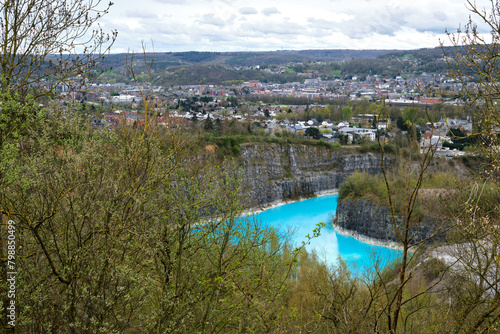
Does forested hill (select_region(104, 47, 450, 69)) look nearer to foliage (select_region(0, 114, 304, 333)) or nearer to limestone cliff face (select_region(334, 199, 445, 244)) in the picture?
limestone cliff face (select_region(334, 199, 445, 244))

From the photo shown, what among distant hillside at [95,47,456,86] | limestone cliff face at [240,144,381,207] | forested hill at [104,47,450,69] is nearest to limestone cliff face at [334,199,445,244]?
limestone cliff face at [240,144,381,207]

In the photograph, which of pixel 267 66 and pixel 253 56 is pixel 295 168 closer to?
pixel 267 66

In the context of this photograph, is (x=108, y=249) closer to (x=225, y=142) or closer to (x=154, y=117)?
(x=154, y=117)

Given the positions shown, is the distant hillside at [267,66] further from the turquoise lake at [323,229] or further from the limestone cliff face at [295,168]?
the turquoise lake at [323,229]

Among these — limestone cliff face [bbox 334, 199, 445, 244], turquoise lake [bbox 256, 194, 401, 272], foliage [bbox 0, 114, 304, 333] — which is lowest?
turquoise lake [bbox 256, 194, 401, 272]

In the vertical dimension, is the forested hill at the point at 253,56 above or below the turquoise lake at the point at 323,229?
above

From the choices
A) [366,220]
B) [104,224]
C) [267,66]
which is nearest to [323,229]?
[366,220]

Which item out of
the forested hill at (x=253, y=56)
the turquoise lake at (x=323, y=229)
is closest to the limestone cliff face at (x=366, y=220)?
the turquoise lake at (x=323, y=229)
